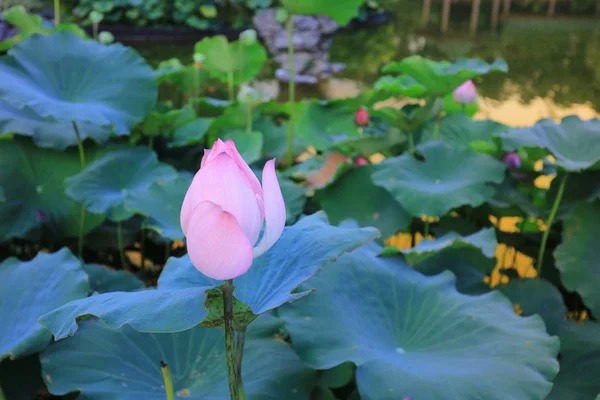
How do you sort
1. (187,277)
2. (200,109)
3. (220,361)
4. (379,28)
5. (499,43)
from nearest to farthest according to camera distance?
1. (187,277)
2. (220,361)
3. (200,109)
4. (499,43)
5. (379,28)

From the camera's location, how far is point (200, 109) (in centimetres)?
147

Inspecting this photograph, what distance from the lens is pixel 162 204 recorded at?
3.04 feet

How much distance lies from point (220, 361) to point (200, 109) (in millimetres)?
987

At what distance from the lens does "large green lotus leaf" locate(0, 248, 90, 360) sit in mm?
581

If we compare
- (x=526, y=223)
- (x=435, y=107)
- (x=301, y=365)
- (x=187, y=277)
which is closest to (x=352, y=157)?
(x=435, y=107)

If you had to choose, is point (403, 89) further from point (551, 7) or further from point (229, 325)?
point (551, 7)

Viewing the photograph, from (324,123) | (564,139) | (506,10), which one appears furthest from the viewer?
(506,10)

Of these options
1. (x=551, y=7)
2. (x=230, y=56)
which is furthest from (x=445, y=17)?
(x=230, y=56)

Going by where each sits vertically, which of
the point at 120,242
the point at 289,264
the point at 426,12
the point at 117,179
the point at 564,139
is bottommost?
the point at 426,12

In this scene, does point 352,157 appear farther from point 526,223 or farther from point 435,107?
point 526,223

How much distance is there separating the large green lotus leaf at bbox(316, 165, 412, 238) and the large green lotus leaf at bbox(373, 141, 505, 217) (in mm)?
55

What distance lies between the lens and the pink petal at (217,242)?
346 millimetres

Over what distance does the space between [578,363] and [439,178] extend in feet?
1.36

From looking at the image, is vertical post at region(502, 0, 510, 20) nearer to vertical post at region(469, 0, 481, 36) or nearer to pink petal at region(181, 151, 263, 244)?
vertical post at region(469, 0, 481, 36)
